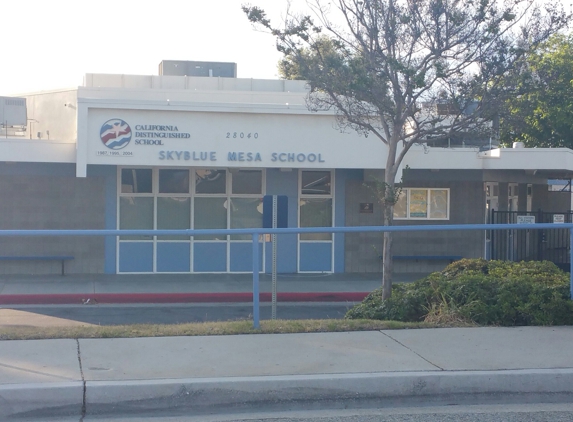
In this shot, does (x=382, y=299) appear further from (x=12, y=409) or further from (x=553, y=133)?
(x=553, y=133)

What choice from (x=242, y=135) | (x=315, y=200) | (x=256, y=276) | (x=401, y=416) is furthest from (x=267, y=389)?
(x=315, y=200)

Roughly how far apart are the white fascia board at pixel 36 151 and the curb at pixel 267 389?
454 inches

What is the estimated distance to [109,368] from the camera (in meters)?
6.35

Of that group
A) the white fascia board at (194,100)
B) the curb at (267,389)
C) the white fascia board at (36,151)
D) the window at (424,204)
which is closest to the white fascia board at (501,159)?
the window at (424,204)

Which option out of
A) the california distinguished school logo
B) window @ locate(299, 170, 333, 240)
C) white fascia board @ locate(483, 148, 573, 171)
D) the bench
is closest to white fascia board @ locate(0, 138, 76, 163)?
the california distinguished school logo

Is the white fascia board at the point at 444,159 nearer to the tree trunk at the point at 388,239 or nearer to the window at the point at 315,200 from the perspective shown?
the window at the point at 315,200

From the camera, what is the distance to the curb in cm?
564

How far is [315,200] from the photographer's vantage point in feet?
62.2

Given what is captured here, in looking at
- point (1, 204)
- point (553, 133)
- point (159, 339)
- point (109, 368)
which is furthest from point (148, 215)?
point (553, 133)

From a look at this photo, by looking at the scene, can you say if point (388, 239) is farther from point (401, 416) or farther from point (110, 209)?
point (110, 209)

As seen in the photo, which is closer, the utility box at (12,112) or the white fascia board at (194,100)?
the white fascia board at (194,100)

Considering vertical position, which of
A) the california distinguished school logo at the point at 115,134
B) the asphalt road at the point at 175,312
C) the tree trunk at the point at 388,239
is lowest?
→ the asphalt road at the point at 175,312

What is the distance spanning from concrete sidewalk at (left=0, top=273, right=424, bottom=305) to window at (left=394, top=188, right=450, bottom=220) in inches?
76.7

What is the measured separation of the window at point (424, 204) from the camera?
63.3ft
